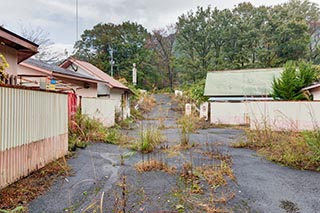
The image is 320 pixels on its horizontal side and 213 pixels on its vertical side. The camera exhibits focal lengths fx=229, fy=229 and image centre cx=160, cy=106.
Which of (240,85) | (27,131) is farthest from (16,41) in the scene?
(240,85)

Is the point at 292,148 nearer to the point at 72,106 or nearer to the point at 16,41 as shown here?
the point at 72,106

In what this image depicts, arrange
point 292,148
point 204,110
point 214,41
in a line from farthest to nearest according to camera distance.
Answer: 1. point 214,41
2. point 204,110
3. point 292,148

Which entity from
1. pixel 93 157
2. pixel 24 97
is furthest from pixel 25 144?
pixel 93 157

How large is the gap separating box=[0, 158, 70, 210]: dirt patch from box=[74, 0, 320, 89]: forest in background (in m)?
26.3

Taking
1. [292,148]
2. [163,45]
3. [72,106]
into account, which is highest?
[163,45]

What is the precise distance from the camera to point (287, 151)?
223 inches

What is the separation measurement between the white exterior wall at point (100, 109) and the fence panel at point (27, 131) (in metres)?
3.46

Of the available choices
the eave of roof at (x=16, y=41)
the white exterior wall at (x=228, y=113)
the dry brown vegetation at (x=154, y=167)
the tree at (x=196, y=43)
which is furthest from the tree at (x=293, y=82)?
the tree at (x=196, y=43)

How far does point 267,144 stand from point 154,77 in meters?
28.4

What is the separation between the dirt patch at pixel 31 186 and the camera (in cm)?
311

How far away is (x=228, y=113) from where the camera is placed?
14578 millimetres

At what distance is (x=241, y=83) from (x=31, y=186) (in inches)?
687

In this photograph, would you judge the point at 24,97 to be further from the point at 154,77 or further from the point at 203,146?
the point at 154,77

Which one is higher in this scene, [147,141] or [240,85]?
[240,85]
